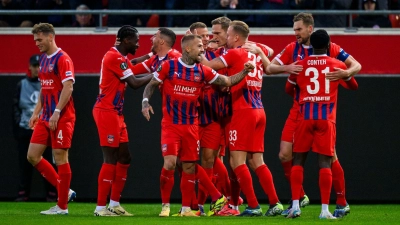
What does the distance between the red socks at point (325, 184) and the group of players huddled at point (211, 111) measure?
0.01 meters

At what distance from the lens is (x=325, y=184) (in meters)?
10.1

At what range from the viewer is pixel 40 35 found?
36.6 ft

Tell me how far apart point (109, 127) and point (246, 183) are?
183cm

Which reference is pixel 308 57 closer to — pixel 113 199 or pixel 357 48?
pixel 113 199

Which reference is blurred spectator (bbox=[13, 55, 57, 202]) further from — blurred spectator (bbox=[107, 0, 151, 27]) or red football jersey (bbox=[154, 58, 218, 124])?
red football jersey (bbox=[154, 58, 218, 124])

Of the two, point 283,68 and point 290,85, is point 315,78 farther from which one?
point 290,85

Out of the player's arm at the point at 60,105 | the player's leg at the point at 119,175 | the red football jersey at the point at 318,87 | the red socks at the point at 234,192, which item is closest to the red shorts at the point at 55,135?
the player's arm at the point at 60,105

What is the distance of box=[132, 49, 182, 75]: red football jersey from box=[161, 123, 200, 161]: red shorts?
1094 millimetres

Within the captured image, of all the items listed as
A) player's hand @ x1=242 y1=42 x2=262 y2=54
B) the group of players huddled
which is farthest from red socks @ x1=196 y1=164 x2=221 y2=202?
player's hand @ x1=242 y1=42 x2=262 y2=54

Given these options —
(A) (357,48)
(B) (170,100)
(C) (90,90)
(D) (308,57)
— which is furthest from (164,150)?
(A) (357,48)

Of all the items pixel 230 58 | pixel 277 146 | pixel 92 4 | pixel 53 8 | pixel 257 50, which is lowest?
pixel 277 146

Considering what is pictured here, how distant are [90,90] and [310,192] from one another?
3904 mm

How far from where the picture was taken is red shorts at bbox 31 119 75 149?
11.0 meters


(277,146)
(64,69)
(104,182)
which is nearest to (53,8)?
(277,146)
